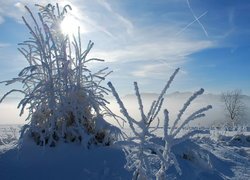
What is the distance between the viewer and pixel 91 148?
16.5 feet

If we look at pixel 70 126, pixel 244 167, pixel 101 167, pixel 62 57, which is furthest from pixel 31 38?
pixel 244 167

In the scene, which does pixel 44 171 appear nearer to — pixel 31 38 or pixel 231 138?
pixel 31 38

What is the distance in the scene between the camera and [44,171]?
4.45 metres

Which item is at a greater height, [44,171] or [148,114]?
[148,114]

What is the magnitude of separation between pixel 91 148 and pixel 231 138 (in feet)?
25.6

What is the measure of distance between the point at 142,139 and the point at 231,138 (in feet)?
32.0

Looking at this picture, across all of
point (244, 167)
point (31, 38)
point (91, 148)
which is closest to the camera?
point (91, 148)

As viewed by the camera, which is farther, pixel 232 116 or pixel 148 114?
pixel 232 116

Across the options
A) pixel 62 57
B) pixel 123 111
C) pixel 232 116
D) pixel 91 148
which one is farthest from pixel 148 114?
pixel 232 116

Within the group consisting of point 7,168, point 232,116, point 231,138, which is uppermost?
point 232,116

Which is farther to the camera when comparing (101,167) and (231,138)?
(231,138)

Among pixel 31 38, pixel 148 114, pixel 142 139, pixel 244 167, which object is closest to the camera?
pixel 142 139

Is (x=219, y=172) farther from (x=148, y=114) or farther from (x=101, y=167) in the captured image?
(x=148, y=114)

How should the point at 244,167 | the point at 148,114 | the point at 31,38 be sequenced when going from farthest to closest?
the point at 244,167, the point at 31,38, the point at 148,114
